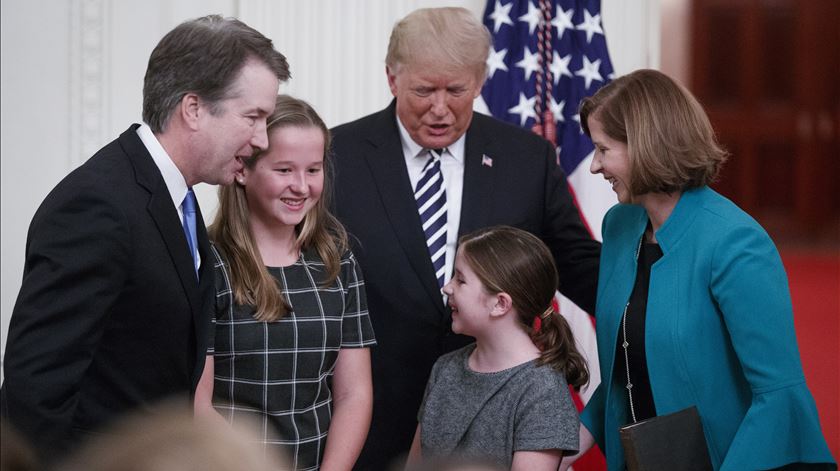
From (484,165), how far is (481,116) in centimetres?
24

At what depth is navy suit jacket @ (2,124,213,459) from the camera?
5.94 feet

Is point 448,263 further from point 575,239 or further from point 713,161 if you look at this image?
point 713,161

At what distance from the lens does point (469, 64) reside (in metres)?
3.04

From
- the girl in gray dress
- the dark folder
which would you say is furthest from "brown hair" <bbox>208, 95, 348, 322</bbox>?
the dark folder

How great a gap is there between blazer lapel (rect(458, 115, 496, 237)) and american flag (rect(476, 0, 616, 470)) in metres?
1.38

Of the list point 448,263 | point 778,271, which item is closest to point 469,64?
point 448,263

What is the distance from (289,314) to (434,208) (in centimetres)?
77

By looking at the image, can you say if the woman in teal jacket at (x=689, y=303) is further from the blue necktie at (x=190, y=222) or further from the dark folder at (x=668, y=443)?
the blue necktie at (x=190, y=222)

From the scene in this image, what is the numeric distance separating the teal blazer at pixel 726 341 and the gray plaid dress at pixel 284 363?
0.68 metres

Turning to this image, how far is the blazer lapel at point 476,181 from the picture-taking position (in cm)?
302

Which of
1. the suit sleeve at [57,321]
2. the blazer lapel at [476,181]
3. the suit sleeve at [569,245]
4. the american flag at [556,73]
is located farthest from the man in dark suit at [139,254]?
the american flag at [556,73]

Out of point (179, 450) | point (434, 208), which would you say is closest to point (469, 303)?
point (434, 208)

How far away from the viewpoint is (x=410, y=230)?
3006mm

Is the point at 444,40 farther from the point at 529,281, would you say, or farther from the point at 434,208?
the point at 529,281
